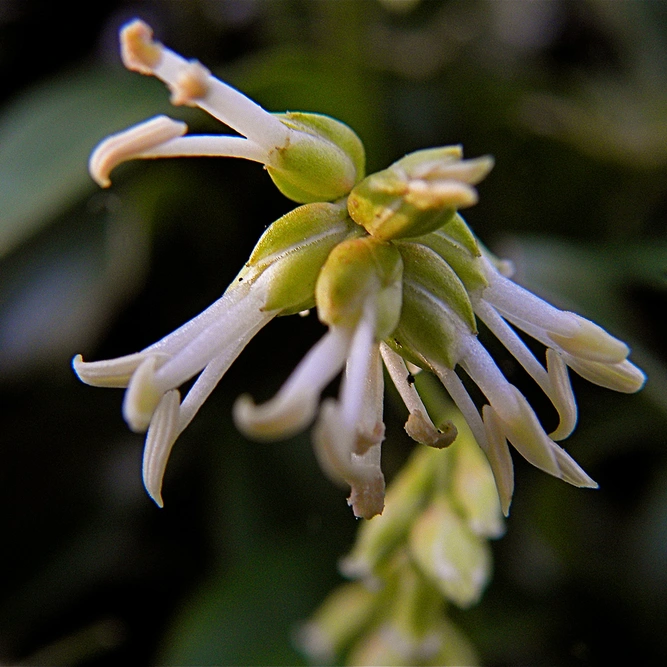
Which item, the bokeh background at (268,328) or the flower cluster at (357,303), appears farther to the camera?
the bokeh background at (268,328)

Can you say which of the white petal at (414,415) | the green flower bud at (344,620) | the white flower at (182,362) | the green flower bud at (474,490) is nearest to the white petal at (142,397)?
the white flower at (182,362)

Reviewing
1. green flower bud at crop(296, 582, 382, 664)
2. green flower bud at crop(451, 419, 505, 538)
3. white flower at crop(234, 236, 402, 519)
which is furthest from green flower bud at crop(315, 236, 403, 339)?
green flower bud at crop(296, 582, 382, 664)

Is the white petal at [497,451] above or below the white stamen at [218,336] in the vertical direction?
below

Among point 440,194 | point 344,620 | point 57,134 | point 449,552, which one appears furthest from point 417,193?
point 57,134

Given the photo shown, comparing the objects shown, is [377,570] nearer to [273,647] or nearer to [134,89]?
[273,647]

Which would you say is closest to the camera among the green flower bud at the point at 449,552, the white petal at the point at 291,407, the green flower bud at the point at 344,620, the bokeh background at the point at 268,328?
the white petal at the point at 291,407

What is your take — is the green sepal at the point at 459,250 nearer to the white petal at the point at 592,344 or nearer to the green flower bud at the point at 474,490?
the white petal at the point at 592,344

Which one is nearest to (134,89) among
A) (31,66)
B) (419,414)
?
(31,66)
